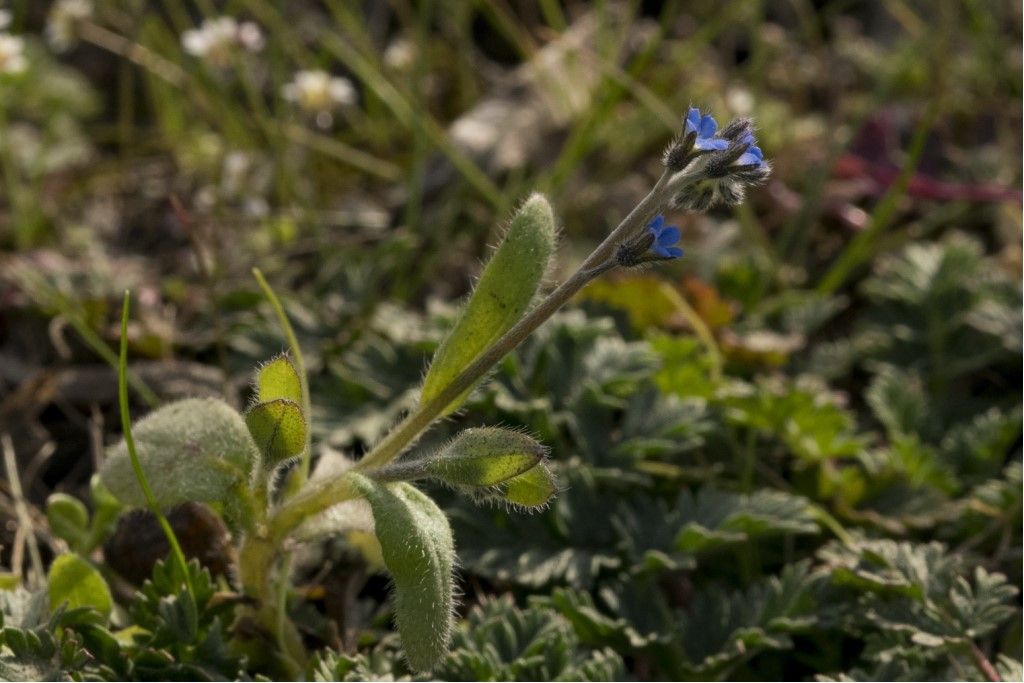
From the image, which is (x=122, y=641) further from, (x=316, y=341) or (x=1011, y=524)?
(x=1011, y=524)

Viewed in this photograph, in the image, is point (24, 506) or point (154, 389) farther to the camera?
point (154, 389)

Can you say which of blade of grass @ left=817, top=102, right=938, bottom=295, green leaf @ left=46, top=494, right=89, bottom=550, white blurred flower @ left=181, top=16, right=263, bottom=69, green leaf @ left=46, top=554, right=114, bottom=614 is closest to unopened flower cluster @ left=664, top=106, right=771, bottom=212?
green leaf @ left=46, top=554, right=114, bottom=614

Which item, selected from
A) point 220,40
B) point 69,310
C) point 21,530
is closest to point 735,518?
point 21,530

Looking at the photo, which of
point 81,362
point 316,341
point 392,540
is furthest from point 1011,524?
point 81,362

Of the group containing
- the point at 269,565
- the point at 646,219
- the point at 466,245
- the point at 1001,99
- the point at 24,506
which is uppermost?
the point at 1001,99

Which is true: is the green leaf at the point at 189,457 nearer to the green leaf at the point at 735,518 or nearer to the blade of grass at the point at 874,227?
the green leaf at the point at 735,518
